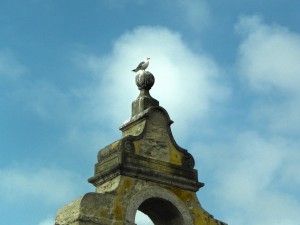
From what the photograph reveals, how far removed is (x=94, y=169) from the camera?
12.7m

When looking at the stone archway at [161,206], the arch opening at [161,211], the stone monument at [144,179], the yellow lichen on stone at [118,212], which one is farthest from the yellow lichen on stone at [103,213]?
the arch opening at [161,211]

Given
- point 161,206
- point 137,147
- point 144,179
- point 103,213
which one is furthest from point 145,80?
point 103,213

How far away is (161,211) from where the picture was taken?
41.5ft

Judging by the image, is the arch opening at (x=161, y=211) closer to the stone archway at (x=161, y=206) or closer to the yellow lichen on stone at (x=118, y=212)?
the stone archway at (x=161, y=206)

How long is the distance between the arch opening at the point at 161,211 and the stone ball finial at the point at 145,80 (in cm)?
226

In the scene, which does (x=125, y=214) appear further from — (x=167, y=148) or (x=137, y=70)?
(x=137, y=70)

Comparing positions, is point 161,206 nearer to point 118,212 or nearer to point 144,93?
point 118,212

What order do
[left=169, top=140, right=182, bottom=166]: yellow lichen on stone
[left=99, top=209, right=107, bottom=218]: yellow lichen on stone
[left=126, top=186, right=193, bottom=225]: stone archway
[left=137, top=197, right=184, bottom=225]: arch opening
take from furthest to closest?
[left=169, top=140, right=182, bottom=166]: yellow lichen on stone, [left=137, top=197, right=184, bottom=225]: arch opening, [left=126, top=186, right=193, bottom=225]: stone archway, [left=99, top=209, right=107, bottom=218]: yellow lichen on stone

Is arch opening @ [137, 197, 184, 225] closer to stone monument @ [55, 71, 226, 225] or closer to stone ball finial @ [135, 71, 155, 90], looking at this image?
stone monument @ [55, 71, 226, 225]

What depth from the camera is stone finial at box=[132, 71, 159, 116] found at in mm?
13109

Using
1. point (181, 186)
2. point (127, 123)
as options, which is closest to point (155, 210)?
point (181, 186)

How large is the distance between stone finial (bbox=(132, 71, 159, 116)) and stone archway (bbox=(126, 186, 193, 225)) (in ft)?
5.53

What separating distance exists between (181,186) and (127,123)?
1.57m

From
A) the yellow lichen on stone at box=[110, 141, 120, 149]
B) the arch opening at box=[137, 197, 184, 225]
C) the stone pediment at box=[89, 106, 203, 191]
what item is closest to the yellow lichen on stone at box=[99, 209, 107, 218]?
the stone pediment at box=[89, 106, 203, 191]
